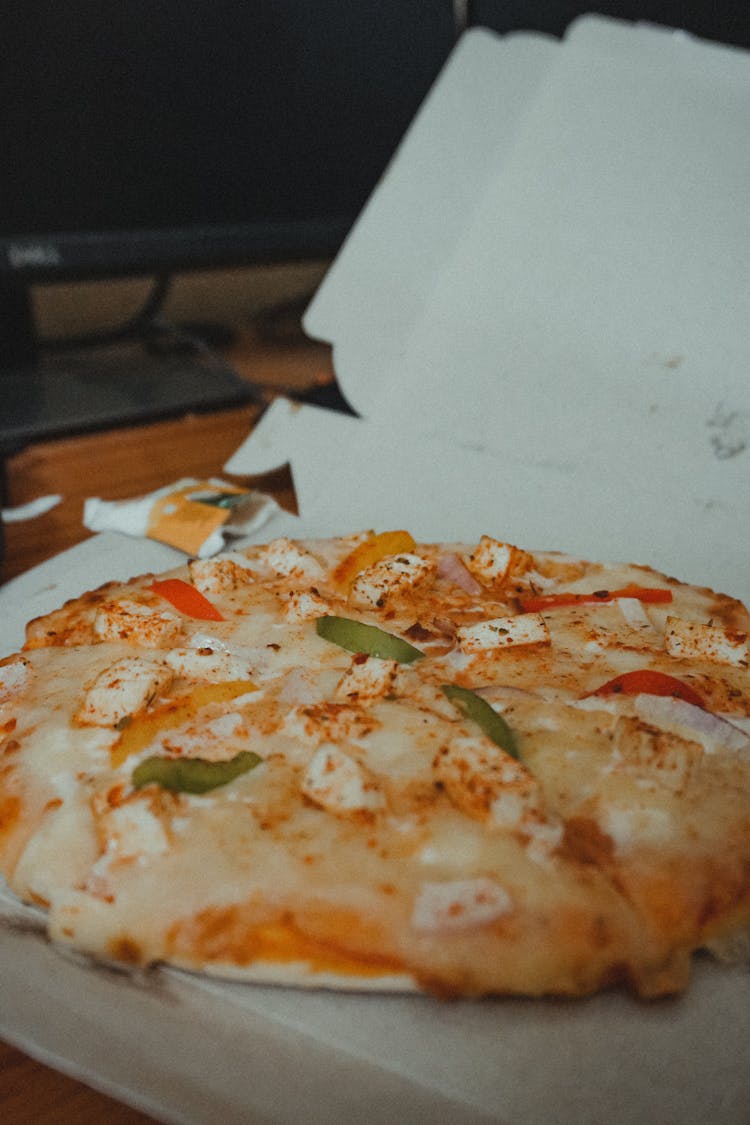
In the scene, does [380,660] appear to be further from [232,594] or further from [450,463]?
[450,463]

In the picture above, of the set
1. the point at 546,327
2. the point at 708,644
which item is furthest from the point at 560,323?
the point at 708,644

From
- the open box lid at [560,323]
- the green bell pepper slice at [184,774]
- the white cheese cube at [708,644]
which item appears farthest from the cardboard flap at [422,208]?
the green bell pepper slice at [184,774]

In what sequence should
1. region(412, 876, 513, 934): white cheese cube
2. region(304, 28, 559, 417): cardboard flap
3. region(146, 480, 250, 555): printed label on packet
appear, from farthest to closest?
region(304, 28, 559, 417): cardboard flap, region(146, 480, 250, 555): printed label on packet, region(412, 876, 513, 934): white cheese cube

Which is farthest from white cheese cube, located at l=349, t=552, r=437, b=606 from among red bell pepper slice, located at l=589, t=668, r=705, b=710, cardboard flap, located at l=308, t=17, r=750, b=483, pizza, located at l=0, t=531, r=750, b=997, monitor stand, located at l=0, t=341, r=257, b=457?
monitor stand, located at l=0, t=341, r=257, b=457

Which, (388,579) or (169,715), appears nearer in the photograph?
(169,715)

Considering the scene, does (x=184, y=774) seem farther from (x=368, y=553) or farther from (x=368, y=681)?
(x=368, y=553)

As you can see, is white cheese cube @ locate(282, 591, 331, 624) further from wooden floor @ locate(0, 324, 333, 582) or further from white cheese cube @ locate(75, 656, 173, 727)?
wooden floor @ locate(0, 324, 333, 582)

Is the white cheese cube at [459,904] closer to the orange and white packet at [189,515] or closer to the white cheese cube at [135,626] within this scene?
the white cheese cube at [135,626]
